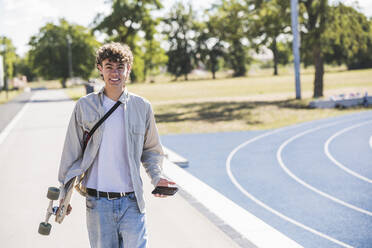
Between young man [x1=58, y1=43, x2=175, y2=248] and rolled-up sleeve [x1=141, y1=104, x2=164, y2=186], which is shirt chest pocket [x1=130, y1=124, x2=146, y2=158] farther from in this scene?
rolled-up sleeve [x1=141, y1=104, x2=164, y2=186]

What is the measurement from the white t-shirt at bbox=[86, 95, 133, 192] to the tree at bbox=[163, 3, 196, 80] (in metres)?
90.7

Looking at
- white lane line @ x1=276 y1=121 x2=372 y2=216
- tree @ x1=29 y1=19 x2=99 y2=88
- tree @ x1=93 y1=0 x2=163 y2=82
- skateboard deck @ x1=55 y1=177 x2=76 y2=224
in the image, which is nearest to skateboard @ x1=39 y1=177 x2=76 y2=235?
skateboard deck @ x1=55 y1=177 x2=76 y2=224

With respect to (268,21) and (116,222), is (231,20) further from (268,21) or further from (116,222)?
(116,222)

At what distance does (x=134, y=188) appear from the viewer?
3.02 metres

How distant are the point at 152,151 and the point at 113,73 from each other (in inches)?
25.5

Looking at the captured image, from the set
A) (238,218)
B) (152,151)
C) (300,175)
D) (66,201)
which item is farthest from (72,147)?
(300,175)

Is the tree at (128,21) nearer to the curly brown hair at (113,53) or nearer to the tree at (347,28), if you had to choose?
the tree at (347,28)

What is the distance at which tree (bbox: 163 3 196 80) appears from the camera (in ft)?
307

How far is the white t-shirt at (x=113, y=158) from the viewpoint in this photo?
3021mm

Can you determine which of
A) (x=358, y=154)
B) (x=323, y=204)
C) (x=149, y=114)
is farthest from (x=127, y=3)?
(x=149, y=114)

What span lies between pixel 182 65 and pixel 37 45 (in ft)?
96.9

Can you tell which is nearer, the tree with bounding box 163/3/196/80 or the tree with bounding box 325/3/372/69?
the tree with bounding box 325/3/372/69

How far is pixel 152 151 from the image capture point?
334 cm

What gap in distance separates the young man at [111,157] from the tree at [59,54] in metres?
74.1
